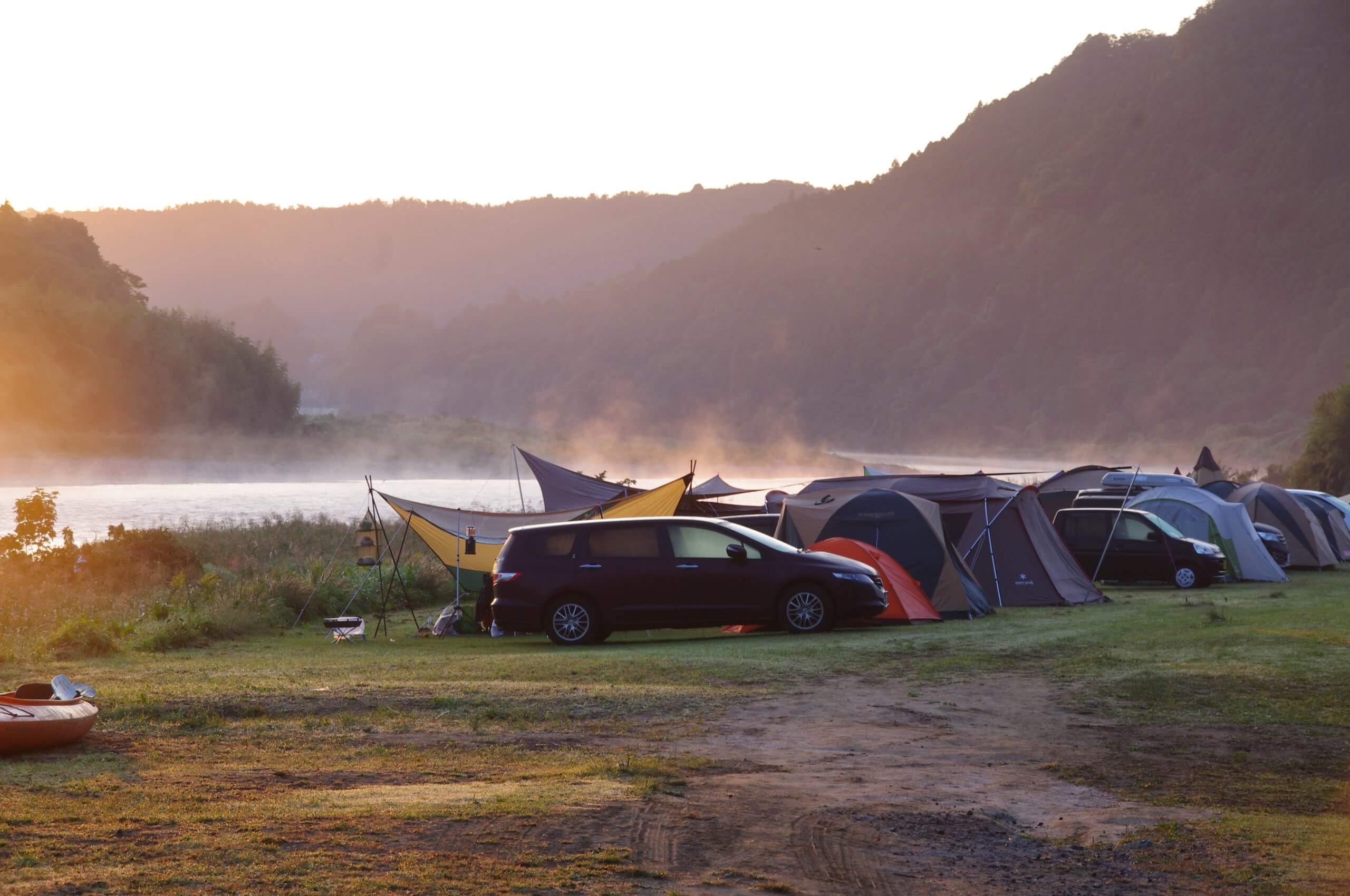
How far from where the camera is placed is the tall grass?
650 inches

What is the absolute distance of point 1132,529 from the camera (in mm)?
24188

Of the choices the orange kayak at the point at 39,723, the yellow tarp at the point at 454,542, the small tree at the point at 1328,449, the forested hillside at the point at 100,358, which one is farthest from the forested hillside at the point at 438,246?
the orange kayak at the point at 39,723

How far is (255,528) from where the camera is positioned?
3297 centimetres

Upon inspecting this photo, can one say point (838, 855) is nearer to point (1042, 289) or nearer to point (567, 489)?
point (567, 489)

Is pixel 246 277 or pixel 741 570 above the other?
pixel 246 277

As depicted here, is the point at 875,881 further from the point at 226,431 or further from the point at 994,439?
the point at 994,439

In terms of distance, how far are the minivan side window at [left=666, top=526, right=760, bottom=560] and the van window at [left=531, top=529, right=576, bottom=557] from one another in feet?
3.87

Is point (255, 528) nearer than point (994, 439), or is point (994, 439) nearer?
point (255, 528)

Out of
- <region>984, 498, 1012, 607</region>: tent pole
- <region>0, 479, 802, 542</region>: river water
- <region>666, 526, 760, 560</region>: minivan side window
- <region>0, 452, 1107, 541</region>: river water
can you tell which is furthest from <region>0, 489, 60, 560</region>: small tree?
<region>984, 498, 1012, 607</region>: tent pole

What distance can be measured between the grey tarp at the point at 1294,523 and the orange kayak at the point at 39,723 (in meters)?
24.1

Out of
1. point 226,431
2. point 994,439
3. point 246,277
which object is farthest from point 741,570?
point 246,277

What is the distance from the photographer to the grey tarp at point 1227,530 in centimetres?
2500

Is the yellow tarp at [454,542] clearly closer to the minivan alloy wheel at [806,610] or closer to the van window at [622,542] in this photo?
the van window at [622,542]

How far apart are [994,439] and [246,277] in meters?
89.0
